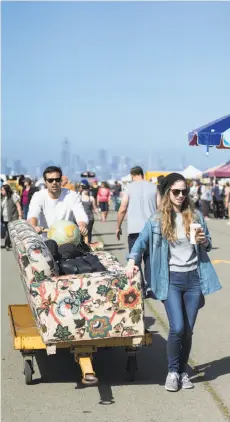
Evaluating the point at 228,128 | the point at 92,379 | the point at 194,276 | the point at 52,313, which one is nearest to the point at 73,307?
the point at 52,313

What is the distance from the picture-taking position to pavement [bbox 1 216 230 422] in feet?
18.7

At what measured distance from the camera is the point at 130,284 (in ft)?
20.3

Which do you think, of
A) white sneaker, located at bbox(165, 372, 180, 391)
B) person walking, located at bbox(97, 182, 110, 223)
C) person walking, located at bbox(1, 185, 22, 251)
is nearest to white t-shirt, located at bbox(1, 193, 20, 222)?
person walking, located at bbox(1, 185, 22, 251)

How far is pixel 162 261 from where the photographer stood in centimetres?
626

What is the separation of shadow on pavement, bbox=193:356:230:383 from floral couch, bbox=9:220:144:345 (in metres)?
0.81

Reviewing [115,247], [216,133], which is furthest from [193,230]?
[115,247]

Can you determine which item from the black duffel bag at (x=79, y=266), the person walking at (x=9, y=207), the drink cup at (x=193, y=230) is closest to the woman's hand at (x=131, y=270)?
the drink cup at (x=193, y=230)

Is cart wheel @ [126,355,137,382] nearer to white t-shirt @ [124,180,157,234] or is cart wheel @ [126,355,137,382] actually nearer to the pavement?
the pavement

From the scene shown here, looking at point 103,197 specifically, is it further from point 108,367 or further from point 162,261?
point 162,261

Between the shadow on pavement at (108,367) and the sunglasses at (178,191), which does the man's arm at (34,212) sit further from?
the sunglasses at (178,191)

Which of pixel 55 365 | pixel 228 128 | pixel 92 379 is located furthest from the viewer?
pixel 228 128

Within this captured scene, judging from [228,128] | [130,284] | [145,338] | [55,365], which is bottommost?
[55,365]

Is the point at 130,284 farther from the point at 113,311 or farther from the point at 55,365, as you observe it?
the point at 55,365

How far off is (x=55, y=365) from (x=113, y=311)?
134 centimetres
